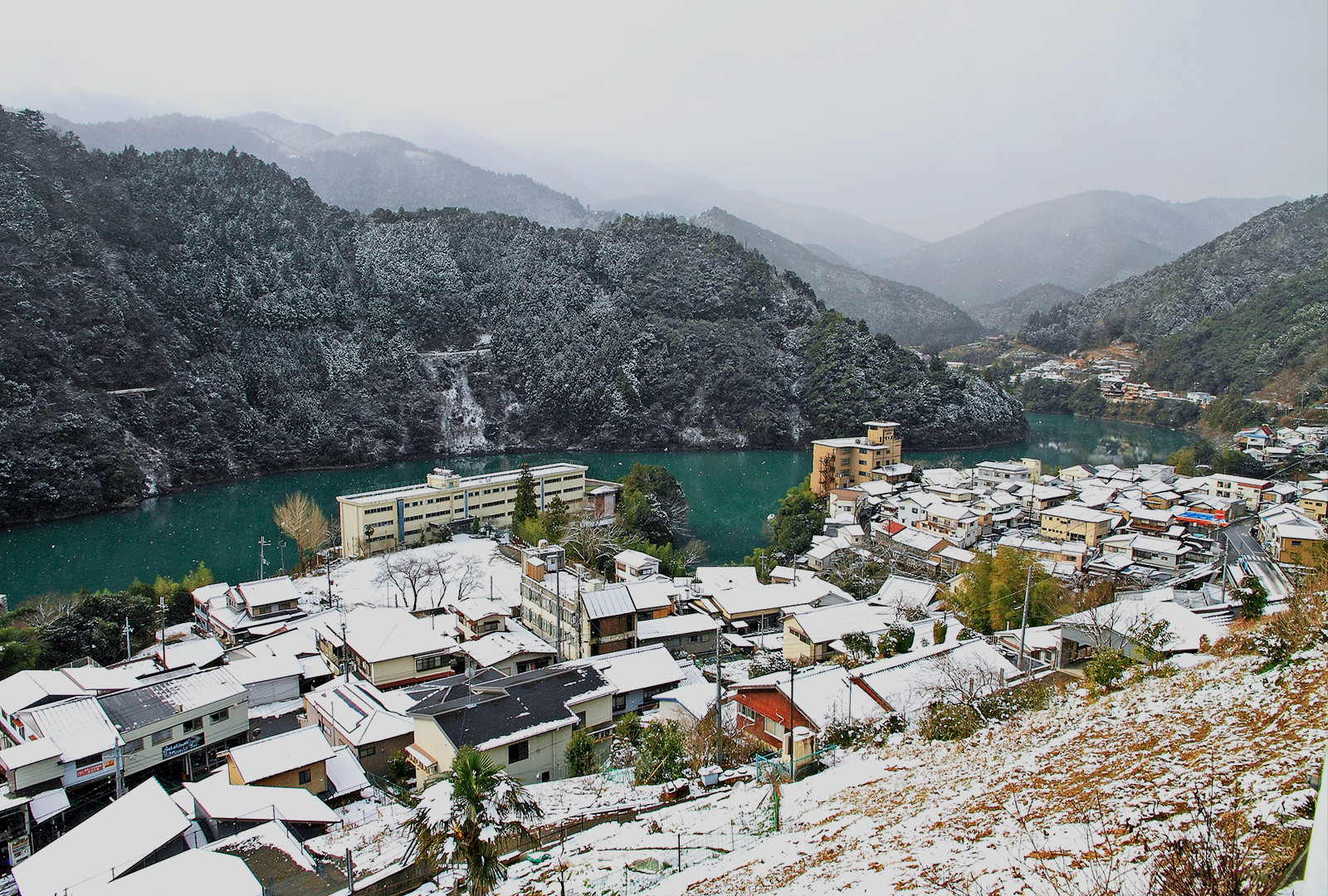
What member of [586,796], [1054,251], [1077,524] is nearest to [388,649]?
[586,796]

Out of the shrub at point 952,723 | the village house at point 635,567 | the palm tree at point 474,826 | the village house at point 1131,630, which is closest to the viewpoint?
the palm tree at point 474,826

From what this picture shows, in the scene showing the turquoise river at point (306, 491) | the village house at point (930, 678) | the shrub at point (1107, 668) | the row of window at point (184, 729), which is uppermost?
the shrub at point (1107, 668)

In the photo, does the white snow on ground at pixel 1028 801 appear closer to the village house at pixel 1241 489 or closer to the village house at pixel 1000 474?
the village house at pixel 1241 489

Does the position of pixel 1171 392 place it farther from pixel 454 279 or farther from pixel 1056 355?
pixel 454 279

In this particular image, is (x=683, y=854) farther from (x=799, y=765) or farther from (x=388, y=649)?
(x=388, y=649)

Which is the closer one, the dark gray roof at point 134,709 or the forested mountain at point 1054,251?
the dark gray roof at point 134,709

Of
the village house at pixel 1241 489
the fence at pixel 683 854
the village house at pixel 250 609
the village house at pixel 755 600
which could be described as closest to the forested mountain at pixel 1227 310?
the village house at pixel 1241 489

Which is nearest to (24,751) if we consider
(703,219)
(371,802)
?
(371,802)

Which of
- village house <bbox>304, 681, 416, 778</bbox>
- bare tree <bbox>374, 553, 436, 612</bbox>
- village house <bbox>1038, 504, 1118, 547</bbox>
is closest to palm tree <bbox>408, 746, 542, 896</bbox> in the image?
village house <bbox>304, 681, 416, 778</bbox>
